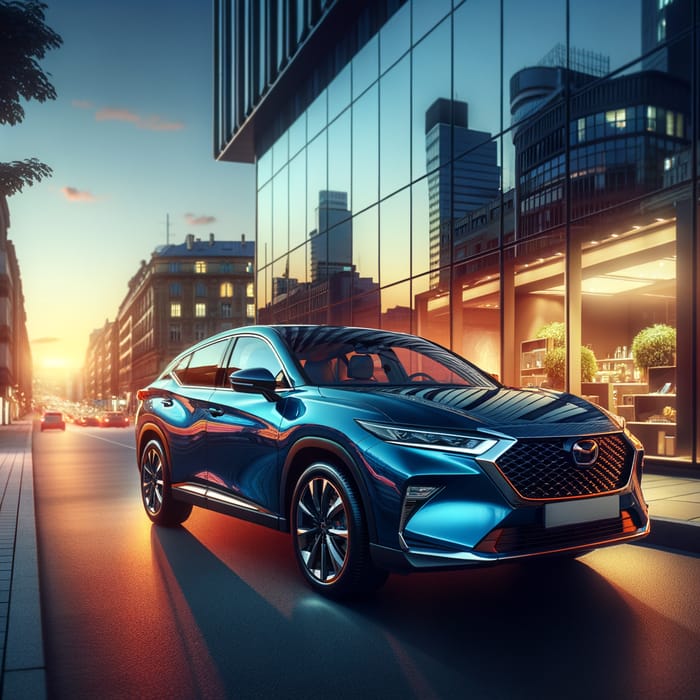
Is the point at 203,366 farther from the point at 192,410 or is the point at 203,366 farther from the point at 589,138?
the point at 589,138

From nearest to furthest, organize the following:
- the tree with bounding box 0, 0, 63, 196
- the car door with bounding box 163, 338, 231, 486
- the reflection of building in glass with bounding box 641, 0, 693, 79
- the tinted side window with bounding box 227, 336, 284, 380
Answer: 1. the tinted side window with bounding box 227, 336, 284, 380
2. the car door with bounding box 163, 338, 231, 486
3. the tree with bounding box 0, 0, 63, 196
4. the reflection of building in glass with bounding box 641, 0, 693, 79

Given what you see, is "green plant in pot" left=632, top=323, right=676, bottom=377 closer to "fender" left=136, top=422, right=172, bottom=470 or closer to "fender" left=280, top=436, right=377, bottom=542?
"fender" left=136, top=422, right=172, bottom=470

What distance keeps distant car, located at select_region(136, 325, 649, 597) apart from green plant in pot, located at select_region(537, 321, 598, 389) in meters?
8.46

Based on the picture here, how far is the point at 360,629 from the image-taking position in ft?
13.1

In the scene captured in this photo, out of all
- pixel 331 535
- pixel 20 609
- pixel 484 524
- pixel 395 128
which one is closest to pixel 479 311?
pixel 395 128

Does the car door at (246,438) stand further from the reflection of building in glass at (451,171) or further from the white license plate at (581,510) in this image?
the reflection of building in glass at (451,171)

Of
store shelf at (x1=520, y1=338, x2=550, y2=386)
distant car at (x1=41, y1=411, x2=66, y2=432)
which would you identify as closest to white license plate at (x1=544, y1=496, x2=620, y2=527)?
store shelf at (x1=520, y1=338, x2=550, y2=386)

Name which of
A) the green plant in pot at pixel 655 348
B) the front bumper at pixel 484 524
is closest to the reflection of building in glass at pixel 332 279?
the green plant in pot at pixel 655 348

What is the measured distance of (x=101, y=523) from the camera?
761 centimetres

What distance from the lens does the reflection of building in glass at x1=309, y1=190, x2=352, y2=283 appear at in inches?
857

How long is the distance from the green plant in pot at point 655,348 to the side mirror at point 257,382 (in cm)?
945

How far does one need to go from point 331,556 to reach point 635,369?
35.5 ft

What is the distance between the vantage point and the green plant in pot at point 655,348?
12789mm

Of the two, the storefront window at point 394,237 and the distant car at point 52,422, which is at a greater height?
the storefront window at point 394,237
